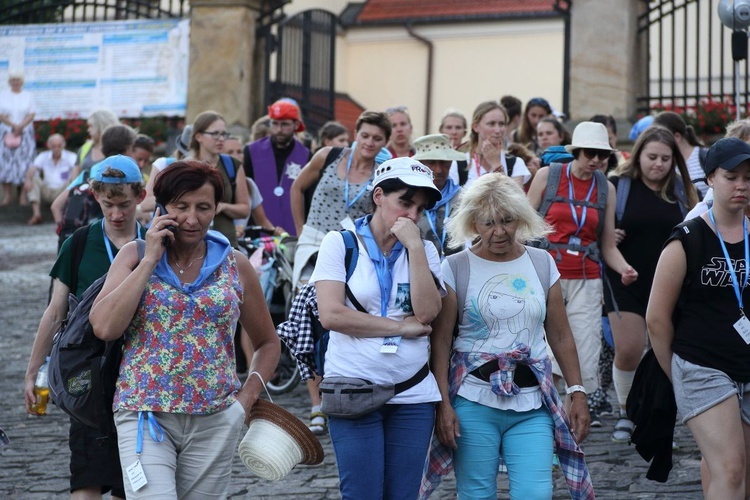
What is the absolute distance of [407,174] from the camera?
5.37 meters

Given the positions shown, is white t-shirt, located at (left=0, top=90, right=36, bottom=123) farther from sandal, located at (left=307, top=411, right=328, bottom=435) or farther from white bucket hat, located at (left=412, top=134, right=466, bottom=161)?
white bucket hat, located at (left=412, top=134, right=466, bottom=161)

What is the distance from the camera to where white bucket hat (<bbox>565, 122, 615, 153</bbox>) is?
854cm

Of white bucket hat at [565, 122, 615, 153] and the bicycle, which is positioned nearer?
white bucket hat at [565, 122, 615, 153]

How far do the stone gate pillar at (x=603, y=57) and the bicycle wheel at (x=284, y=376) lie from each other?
713 centimetres

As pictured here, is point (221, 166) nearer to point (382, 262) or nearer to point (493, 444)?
point (382, 262)

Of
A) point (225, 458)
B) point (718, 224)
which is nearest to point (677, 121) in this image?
point (718, 224)

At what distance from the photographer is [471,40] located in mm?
35375

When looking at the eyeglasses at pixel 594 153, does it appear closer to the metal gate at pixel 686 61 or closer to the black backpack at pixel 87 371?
the metal gate at pixel 686 61

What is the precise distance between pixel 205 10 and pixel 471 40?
17333mm

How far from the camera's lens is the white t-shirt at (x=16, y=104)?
2200 cm

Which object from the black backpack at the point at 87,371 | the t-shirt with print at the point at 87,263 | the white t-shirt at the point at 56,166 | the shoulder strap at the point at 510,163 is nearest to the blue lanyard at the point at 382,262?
the black backpack at the point at 87,371

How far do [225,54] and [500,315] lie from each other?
547 inches

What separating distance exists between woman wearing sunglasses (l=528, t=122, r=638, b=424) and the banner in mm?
12464

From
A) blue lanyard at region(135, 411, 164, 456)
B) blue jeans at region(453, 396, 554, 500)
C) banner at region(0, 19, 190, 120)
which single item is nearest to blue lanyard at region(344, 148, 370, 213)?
blue jeans at region(453, 396, 554, 500)
